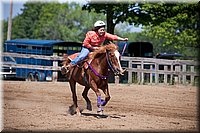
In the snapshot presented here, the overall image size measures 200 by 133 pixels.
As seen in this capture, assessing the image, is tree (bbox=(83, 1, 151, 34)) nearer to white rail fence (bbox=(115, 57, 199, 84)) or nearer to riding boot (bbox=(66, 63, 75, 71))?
white rail fence (bbox=(115, 57, 199, 84))

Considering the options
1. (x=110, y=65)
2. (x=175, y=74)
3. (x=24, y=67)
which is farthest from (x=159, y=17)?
(x=110, y=65)

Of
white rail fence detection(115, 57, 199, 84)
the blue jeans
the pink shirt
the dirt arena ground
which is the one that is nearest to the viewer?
the dirt arena ground

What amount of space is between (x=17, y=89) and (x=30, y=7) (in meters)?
Answer: 59.8

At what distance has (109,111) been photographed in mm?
10812

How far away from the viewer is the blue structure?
21562 mm

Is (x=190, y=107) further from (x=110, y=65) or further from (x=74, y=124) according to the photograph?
(x=74, y=124)

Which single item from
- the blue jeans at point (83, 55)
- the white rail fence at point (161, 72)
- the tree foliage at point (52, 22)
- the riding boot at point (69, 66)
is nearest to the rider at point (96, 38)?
the blue jeans at point (83, 55)

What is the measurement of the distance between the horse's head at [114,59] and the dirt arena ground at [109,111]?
103 cm

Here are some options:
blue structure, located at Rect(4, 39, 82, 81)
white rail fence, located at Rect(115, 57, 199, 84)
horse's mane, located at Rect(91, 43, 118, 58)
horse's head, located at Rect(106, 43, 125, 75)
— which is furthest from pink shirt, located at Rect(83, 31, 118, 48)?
blue structure, located at Rect(4, 39, 82, 81)

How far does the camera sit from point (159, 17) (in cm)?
2366

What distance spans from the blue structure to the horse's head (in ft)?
36.6

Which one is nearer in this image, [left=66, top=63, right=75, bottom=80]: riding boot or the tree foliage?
[left=66, top=63, right=75, bottom=80]: riding boot

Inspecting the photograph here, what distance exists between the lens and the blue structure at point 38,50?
21.6 metres

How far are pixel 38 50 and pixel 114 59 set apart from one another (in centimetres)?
1489
